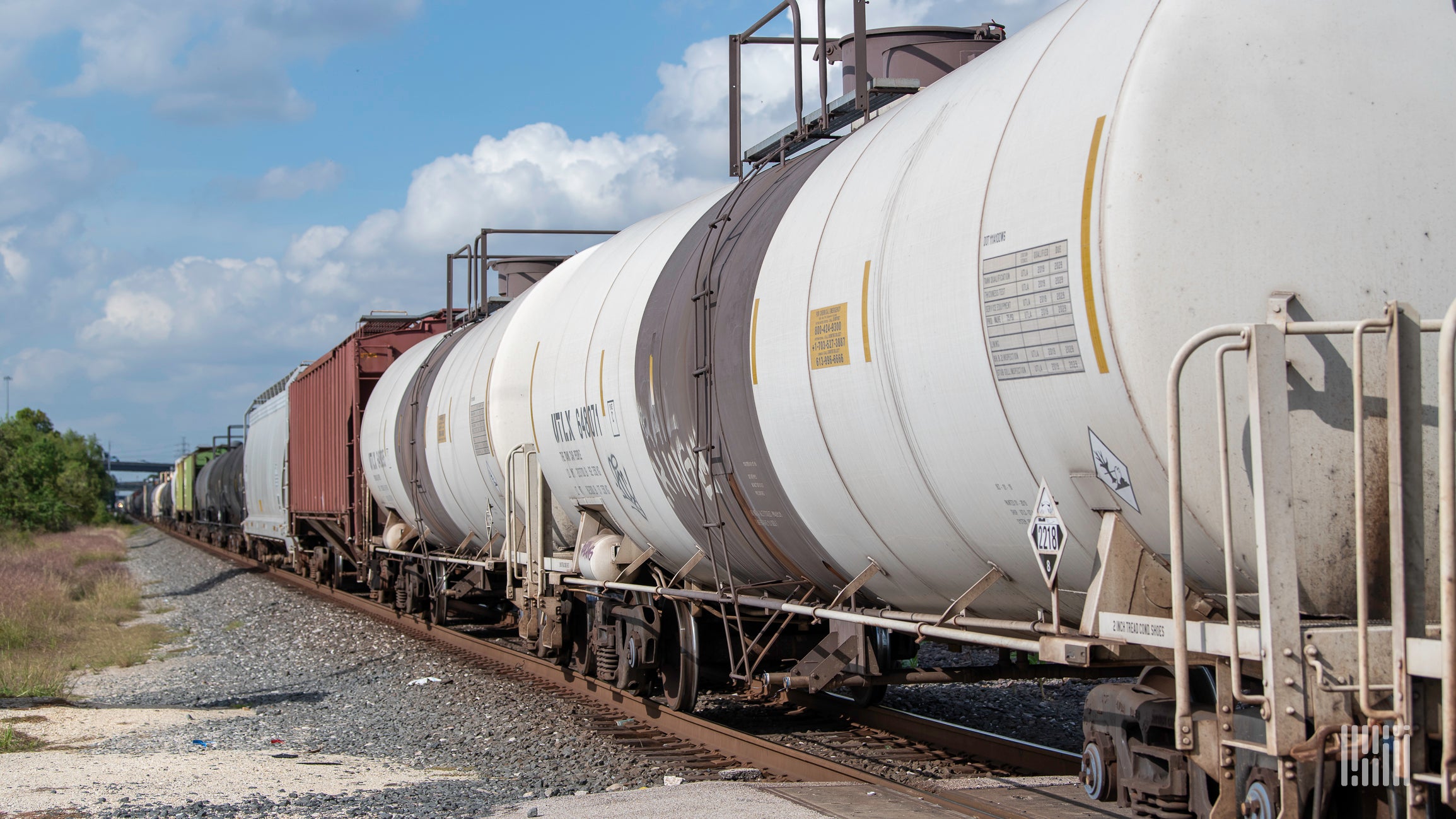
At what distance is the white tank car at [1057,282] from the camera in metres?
3.66

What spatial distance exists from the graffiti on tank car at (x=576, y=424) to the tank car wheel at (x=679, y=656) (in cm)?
142

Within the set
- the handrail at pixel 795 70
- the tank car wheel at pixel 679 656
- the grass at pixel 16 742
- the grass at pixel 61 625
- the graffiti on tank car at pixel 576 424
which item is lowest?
the grass at pixel 61 625

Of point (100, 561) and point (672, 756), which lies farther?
point (100, 561)

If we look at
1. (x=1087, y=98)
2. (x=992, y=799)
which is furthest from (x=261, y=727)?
(x=1087, y=98)

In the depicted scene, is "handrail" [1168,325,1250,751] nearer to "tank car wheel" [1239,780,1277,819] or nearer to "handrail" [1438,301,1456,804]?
"tank car wheel" [1239,780,1277,819]

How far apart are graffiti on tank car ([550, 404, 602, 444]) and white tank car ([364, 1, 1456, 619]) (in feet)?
5.29

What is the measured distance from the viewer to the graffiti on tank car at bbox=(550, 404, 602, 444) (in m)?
8.76

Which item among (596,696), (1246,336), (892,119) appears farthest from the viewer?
(596,696)

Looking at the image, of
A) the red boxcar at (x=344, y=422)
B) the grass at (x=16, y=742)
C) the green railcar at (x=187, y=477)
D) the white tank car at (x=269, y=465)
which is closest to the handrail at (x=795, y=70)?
the grass at (x=16, y=742)

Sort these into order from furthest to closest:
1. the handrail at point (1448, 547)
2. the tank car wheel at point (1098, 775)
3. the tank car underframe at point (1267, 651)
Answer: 1. the tank car wheel at point (1098, 775)
2. the tank car underframe at point (1267, 651)
3. the handrail at point (1448, 547)

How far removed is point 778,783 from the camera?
7.00 m

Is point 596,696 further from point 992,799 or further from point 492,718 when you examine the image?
point 992,799

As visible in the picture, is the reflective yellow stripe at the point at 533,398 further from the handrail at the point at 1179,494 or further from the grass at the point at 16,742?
the handrail at the point at 1179,494

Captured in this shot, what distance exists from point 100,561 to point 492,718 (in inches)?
1325
